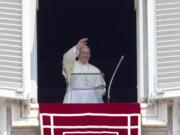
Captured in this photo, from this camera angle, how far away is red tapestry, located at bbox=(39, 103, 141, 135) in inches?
445

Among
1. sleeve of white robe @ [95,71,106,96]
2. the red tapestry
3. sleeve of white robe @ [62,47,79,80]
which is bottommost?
the red tapestry

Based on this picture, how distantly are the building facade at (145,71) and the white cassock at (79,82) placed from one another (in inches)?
17.6

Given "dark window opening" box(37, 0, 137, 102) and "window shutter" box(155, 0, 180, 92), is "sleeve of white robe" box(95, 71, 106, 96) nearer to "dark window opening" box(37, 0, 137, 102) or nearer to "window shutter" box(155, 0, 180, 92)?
"window shutter" box(155, 0, 180, 92)

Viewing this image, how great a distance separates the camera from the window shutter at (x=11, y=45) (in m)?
11.4

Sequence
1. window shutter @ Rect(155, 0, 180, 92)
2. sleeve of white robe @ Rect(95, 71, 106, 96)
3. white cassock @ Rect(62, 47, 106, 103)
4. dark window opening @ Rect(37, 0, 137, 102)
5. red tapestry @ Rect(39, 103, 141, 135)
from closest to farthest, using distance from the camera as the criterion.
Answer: red tapestry @ Rect(39, 103, 141, 135) → window shutter @ Rect(155, 0, 180, 92) → white cassock @ Rect(62, 47, 106, 103) → sleeve of white robe @ Rect(95, 71, 106, 96) → dark window opening @ Rect(37, 0, 137, 102)

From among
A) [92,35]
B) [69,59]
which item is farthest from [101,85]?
[92,35]

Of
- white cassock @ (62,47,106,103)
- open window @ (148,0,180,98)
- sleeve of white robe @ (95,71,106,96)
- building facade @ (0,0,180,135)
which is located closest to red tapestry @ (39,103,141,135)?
building facade @ (0,0,180,135)

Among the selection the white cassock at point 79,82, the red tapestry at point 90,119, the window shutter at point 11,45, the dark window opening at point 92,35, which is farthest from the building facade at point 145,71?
the dark window opening at point 92,35

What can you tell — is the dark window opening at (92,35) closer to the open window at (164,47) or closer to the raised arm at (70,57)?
the raised arm at (70,57)

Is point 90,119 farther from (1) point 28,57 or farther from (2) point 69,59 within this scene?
(2) point 69,59

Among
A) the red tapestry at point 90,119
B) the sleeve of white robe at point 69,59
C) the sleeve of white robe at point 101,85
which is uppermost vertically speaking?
the sleeve of white robe at point 69,59

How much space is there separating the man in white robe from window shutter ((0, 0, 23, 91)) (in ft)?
1.92

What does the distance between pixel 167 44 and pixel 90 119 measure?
790 mm

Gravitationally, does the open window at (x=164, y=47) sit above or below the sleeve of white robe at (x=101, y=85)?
above
